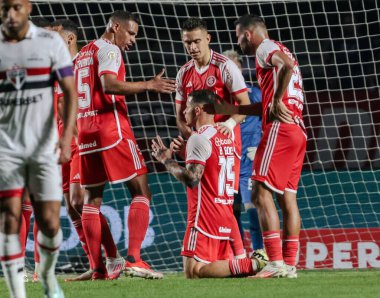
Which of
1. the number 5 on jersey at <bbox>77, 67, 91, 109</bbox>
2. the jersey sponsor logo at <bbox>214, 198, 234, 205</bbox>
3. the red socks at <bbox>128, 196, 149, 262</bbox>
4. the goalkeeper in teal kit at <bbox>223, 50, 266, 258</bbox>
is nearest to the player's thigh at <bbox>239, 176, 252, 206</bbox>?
the goalkeeper in teal kit at <bbox>223, 50, 266, 258</bbox>

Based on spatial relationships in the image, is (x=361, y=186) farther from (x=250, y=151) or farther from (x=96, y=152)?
(x=96, y=152)

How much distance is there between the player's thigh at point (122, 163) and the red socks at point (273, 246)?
113cm

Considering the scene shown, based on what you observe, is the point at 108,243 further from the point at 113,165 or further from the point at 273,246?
the point at 273,246

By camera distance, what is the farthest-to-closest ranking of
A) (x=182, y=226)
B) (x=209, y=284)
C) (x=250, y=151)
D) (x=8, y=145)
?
(x=182, y=226), (x=250, y=151), (x=209, y=284), (x=8, y=145)

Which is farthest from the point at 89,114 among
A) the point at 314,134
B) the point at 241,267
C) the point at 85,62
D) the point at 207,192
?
the point at 314,134

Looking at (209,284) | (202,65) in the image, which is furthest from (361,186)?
(209,284)

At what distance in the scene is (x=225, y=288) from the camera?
20.1ft

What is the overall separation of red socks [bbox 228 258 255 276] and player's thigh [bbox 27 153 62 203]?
6.90ft

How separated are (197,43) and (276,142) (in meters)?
1.14

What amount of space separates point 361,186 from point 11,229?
6.18 m

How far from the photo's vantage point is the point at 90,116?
24.9 feet

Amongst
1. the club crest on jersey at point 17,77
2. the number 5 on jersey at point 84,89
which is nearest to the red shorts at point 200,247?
the number 5 on jersey at point 84,89

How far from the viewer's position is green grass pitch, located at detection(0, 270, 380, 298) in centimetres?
585

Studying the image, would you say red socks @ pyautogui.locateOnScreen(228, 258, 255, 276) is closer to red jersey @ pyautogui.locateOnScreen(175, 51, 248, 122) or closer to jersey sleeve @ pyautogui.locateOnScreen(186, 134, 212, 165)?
jersey sleeve @ pyautogui.locateOnScreen(186, 134, 212, 165)
